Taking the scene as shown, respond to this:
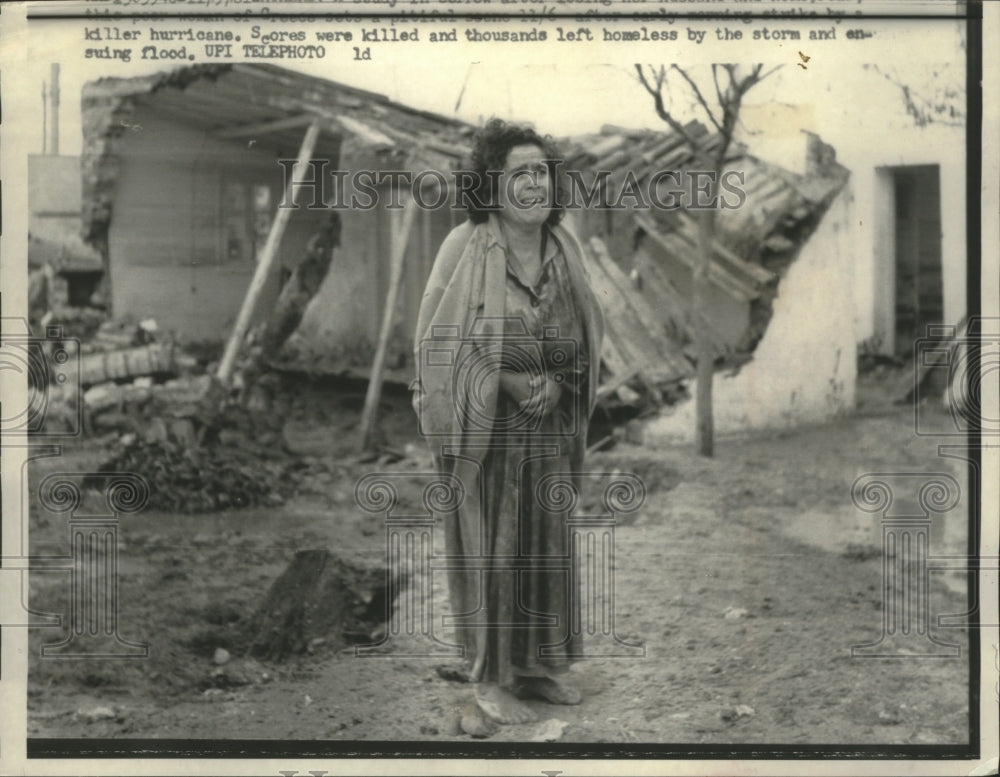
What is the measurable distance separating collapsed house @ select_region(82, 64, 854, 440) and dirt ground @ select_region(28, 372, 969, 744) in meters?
0.35

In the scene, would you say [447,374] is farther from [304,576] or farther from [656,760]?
[656,760]

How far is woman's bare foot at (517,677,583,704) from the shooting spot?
5234 mm

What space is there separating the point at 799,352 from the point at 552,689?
1788mm

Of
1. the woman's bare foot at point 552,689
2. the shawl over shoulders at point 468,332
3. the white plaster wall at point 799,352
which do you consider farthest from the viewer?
the white plaster wall at point 799,352

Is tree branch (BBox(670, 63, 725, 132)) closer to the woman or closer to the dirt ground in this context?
the woman

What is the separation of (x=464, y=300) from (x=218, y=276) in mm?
1107

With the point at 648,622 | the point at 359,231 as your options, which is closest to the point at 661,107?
the point at 359,231

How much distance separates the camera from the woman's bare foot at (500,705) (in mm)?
5172

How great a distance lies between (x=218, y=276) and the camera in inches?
213

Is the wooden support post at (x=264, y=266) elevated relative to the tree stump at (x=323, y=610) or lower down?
elevated

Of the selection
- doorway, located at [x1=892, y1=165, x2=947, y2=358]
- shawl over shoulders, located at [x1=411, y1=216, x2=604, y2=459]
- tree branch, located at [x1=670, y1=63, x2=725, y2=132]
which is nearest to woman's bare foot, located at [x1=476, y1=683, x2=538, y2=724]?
shawl over shoulders, located at [x1=411, y1=216, x2=604, y2=459]

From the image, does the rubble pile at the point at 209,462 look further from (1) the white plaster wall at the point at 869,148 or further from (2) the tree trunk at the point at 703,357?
(1) the white plaster wall at the point at 869,148

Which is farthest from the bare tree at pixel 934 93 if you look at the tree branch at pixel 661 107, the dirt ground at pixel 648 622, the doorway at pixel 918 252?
the dirt ground at pixel 648 622

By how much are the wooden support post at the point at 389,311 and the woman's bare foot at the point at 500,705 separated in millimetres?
1143
